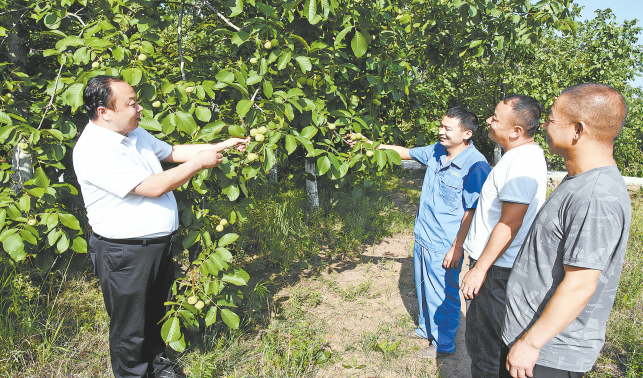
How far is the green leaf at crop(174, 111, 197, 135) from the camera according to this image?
2.08 meters

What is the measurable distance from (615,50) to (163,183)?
9.56 metres

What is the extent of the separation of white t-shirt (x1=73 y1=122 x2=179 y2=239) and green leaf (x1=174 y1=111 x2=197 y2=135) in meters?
0.21

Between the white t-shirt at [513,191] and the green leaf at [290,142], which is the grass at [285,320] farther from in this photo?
the green leaf at [290,142]

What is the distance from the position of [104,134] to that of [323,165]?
3.82 feet

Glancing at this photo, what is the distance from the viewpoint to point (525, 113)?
1.95 meters

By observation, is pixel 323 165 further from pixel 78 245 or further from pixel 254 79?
pixel 78 245

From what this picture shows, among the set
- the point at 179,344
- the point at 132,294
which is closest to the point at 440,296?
the point at 179,344

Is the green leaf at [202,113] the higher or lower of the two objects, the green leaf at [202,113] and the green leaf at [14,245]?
the higher

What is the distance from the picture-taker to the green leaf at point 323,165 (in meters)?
2.24

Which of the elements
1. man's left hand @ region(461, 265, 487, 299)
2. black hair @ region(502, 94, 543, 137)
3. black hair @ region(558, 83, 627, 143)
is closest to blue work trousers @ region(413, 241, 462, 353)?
man's left hand @ region(461, 265, 487, 299)

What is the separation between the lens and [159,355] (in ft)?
7.31

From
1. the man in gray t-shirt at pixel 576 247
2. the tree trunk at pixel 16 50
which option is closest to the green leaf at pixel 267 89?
the man in gray t-shirt at pixel 576 247

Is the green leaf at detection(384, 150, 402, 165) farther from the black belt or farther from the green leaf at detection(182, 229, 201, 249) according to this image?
the black belt

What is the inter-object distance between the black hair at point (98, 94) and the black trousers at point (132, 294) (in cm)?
69
